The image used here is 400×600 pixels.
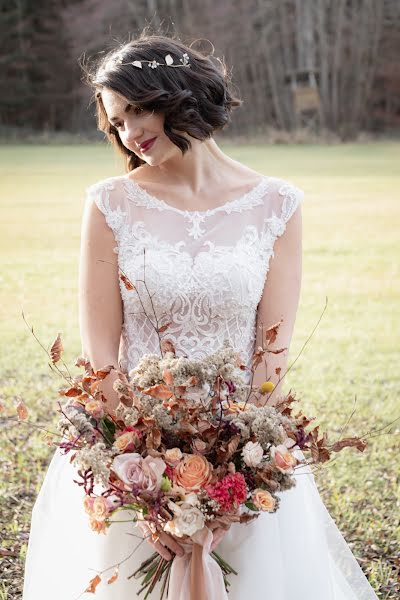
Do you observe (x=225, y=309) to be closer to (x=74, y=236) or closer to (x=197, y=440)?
(x=197, y=440)

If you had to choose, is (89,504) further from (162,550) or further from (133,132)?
(133,132)

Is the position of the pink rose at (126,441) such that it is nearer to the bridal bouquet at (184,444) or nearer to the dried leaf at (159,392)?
the bridal bouquet at (184,444)

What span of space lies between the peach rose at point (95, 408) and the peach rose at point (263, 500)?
33 cm

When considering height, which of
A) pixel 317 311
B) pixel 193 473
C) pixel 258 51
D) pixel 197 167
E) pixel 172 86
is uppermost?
pixel 172 86

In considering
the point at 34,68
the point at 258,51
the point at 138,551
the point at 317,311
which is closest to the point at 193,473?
the point at 138,551

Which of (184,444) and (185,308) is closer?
(184,444)

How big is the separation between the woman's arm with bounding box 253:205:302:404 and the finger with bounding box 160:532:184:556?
496 millimetres

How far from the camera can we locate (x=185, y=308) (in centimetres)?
241

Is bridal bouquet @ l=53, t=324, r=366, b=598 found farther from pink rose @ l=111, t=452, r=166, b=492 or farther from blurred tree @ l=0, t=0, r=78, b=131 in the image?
blurred tree @ l=0, t=0, r=78, b=131

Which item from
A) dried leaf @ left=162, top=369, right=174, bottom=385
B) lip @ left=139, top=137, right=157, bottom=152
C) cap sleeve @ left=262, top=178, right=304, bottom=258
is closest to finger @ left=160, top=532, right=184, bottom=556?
dried leaf @ left=162, top=369, right=174, bottom=385

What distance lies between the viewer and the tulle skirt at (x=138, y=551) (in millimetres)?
2191

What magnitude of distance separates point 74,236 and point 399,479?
7948 millimetres

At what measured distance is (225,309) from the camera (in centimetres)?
240

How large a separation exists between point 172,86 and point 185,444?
35.3 inches
